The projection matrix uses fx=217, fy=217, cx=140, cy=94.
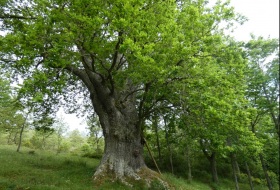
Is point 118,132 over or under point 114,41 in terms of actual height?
under

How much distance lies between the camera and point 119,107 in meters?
14.2

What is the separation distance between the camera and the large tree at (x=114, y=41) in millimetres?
7895

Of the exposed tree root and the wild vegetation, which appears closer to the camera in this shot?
the wild vegetation

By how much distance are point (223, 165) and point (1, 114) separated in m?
29.5

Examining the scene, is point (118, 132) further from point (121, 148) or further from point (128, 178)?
point (128, 178)

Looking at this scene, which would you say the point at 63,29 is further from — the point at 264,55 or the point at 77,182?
the point at 264,55

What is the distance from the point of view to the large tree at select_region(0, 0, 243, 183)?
25.9 ft

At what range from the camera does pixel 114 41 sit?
907 centimetres

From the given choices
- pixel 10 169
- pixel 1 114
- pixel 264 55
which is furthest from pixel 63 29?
pixel 1 114

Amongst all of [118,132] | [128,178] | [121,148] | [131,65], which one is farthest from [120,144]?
[131,65]

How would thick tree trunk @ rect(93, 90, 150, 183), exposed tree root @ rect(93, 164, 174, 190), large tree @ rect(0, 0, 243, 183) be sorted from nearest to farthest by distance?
1. large tree @ rect(0, 0, 243, 183)
2. exposed tree root @ rect(93, 164, 174, 190)
3. thick tree trunk @ rect(93, 90, 150, 183)

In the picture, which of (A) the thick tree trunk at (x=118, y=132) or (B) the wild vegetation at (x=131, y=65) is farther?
(A) the thick tree trunk at (x=118, y=132)

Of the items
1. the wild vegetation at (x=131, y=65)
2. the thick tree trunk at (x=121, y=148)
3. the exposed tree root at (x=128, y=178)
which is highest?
the wild vegetation at (x=131, y=65)

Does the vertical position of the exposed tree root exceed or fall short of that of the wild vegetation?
it falls short
